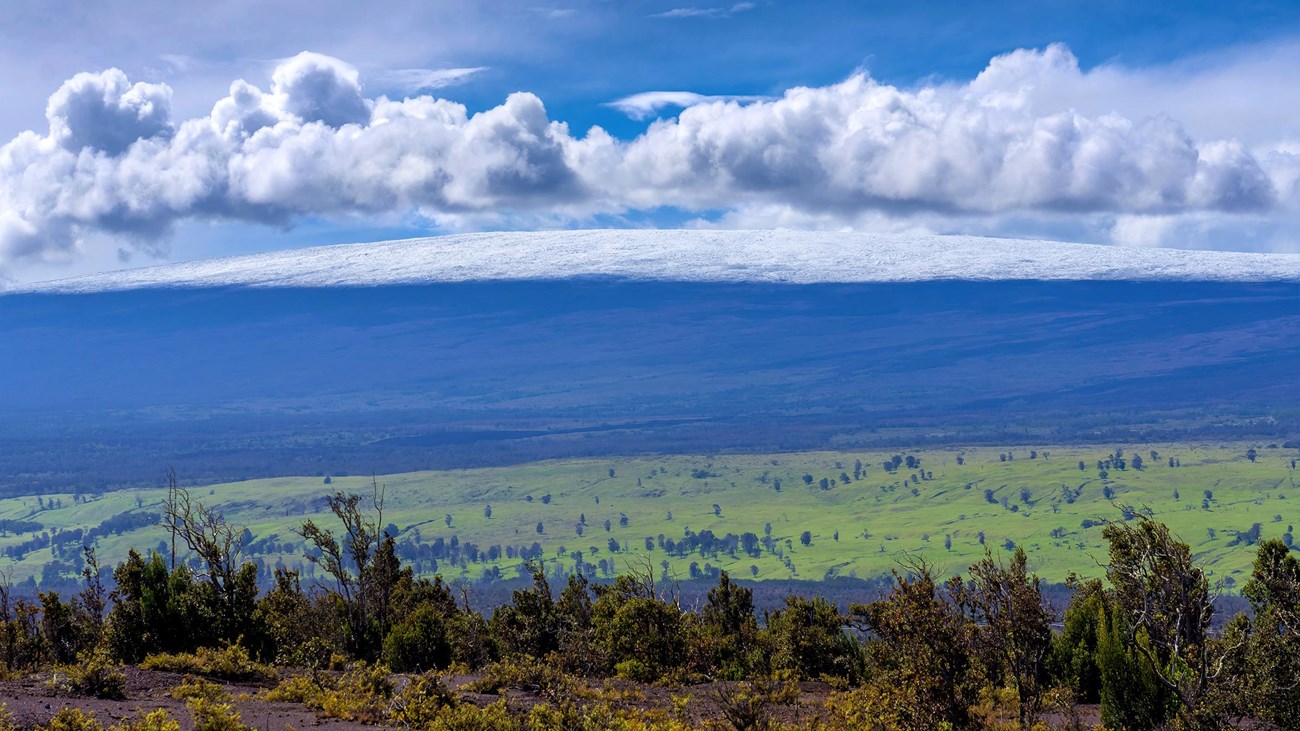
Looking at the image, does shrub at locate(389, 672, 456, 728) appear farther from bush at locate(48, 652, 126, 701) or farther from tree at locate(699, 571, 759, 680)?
tree at locate(699, 571, 759, 680)

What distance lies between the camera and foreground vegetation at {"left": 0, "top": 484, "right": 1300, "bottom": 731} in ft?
59.8

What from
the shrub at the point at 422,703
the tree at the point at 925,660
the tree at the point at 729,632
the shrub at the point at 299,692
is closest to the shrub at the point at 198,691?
the shrub at the point at 299,692

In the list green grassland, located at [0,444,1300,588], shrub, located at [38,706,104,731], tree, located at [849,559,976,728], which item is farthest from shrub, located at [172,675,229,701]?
green grassland, located at [0,444,1300,588]

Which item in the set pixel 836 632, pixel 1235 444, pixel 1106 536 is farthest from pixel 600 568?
pixel 1235 444

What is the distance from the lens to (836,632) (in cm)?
2953

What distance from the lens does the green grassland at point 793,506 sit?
118000 mm

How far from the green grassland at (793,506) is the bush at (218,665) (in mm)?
86131

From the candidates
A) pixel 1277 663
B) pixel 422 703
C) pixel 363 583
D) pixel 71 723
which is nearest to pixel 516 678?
pixel 422 703

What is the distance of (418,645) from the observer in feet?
87.3

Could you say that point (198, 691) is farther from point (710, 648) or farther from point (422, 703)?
point (710, 648)

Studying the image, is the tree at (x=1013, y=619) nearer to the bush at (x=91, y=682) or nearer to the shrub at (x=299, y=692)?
the shrub at (x=299, y=692)

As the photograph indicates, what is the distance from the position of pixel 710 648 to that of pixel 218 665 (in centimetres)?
1025

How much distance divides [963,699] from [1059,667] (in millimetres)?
8213

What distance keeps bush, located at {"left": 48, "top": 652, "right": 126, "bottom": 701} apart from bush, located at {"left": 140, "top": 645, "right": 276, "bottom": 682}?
2.39 metres
